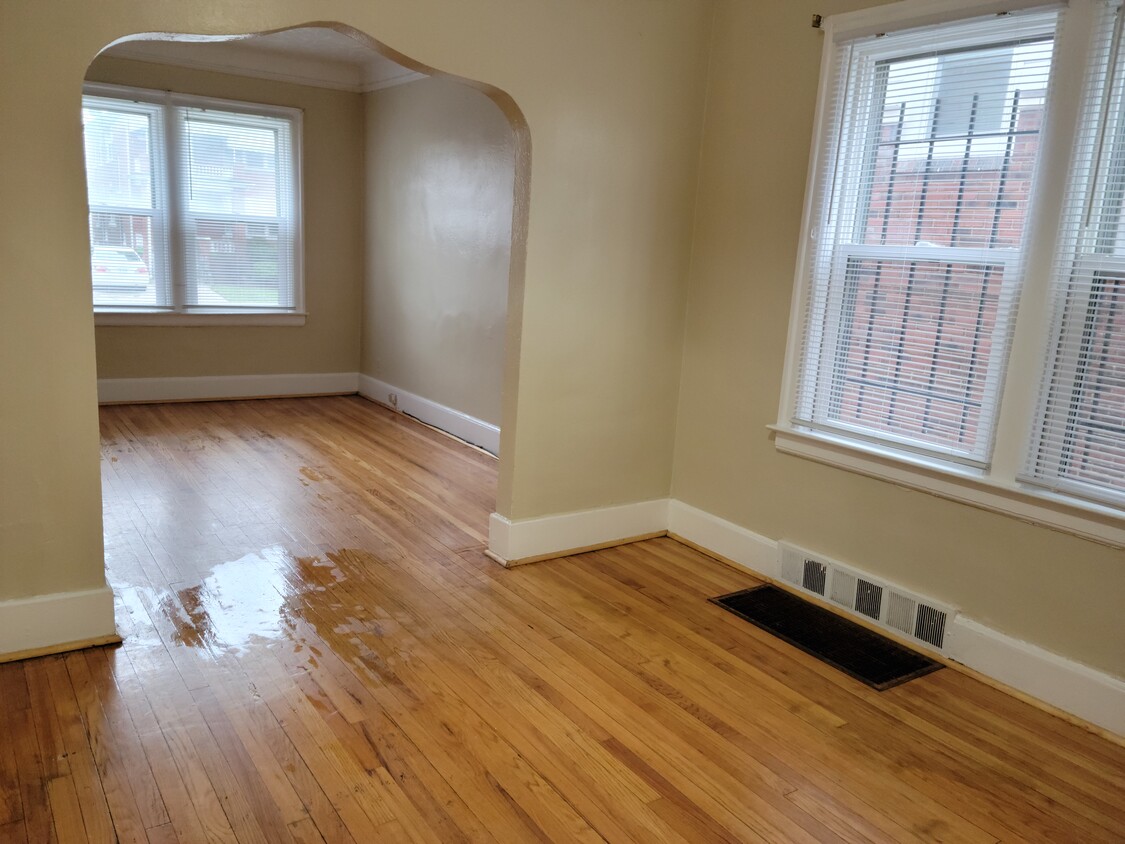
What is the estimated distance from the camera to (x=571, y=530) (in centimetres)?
380

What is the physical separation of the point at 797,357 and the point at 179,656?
2607 mm

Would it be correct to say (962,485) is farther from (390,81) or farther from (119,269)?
(119,269)

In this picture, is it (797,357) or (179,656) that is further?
(797,357)

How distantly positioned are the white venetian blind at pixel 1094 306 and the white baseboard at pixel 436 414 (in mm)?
3497

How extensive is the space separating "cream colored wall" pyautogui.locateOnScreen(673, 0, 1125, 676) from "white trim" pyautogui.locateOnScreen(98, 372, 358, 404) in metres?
4.12

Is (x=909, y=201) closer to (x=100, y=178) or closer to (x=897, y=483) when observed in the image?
(x=897, y=483)

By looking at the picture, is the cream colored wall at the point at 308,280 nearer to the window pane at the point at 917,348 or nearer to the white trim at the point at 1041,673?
the window pane at the point at 917,348

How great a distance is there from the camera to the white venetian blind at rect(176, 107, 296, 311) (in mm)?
6309

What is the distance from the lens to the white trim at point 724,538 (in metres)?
3.66

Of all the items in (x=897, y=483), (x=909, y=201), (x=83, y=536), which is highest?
(x=909, y=201)

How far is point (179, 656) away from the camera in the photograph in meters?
2.70

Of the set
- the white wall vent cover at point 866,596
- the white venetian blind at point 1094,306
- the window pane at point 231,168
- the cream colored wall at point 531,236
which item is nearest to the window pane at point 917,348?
the white venetian blind at point 1094,306

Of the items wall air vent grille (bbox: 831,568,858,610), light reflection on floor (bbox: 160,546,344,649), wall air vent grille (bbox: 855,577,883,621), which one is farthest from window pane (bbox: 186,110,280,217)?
wall air vent grille (bbox: 855,577,883,621)

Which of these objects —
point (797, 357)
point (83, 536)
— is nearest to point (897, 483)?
point (797, 357)
